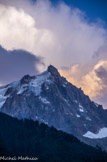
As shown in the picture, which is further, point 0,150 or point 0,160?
point 0,150

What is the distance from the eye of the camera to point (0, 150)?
626 ft

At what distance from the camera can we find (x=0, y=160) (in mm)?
178125

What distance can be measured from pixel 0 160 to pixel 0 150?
42.9ft
